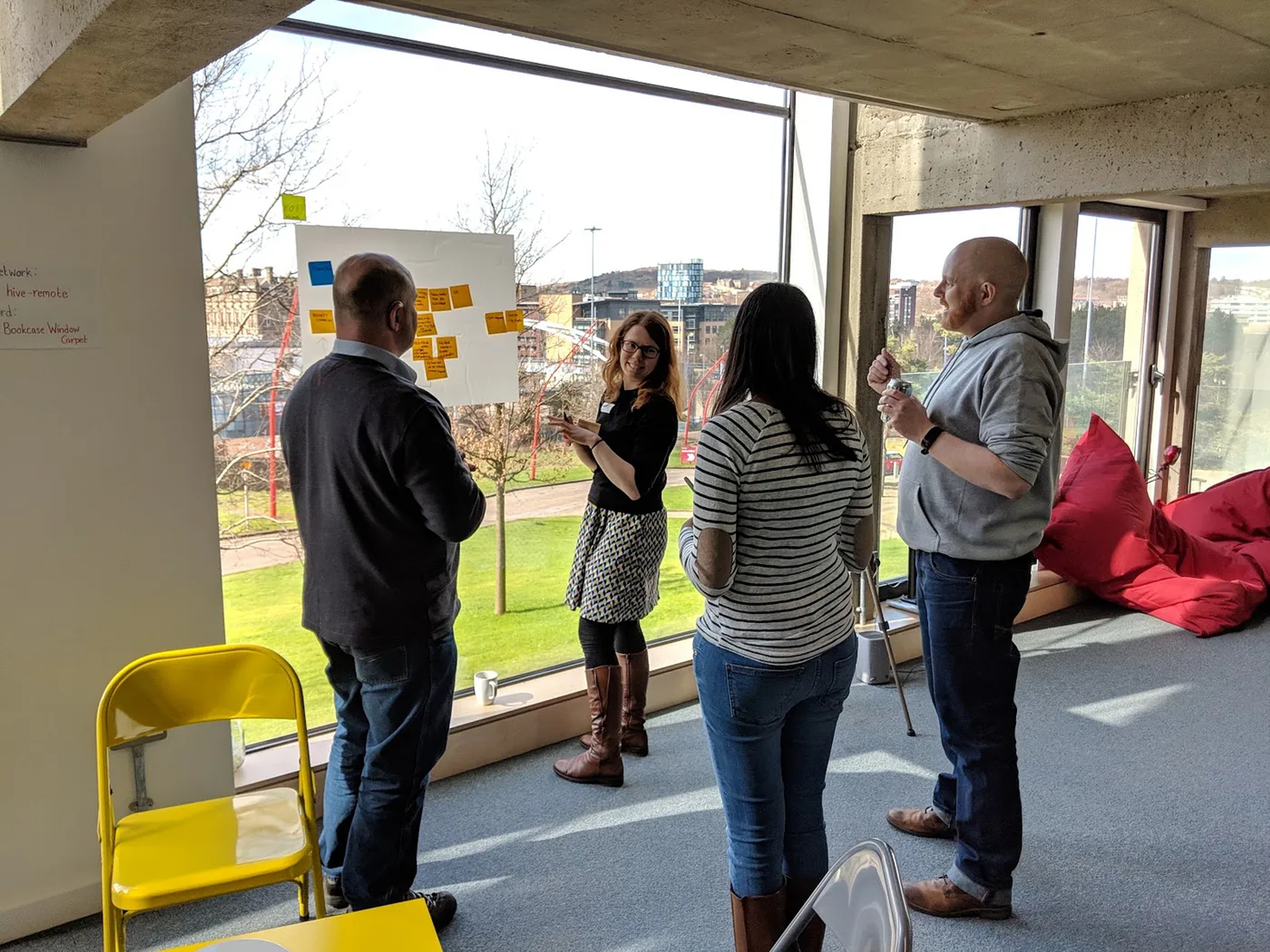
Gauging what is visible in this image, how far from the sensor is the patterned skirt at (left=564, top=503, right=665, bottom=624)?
310 cm

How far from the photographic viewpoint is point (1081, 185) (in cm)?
341

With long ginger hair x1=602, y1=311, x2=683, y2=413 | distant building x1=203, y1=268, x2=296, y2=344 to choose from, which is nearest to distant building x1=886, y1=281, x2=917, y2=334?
long ginger hair x1=602, y1=311, x2=683, y2=413

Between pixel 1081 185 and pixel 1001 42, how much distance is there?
107cm

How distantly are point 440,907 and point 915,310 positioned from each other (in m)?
3.64

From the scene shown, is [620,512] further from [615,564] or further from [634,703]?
[634,703]

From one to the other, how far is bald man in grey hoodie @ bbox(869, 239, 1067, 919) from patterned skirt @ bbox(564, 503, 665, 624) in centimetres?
89

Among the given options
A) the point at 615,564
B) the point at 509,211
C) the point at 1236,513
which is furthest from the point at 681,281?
the point at 1236,513

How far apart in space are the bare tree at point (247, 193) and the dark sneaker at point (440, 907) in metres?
1.40

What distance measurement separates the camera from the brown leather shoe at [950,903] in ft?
8.30

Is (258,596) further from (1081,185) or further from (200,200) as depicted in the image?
(1081,185)

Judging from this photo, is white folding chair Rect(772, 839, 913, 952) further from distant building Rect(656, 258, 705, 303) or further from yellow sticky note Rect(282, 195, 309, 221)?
distant building Rect(656, 258, 705, 303)

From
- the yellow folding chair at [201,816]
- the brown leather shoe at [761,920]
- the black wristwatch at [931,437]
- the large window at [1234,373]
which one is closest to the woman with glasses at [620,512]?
the black wristwatch at [931,437]

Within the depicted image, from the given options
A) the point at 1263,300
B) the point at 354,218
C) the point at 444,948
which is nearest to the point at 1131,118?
the point at 354,218

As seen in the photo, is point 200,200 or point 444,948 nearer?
point 444,948
